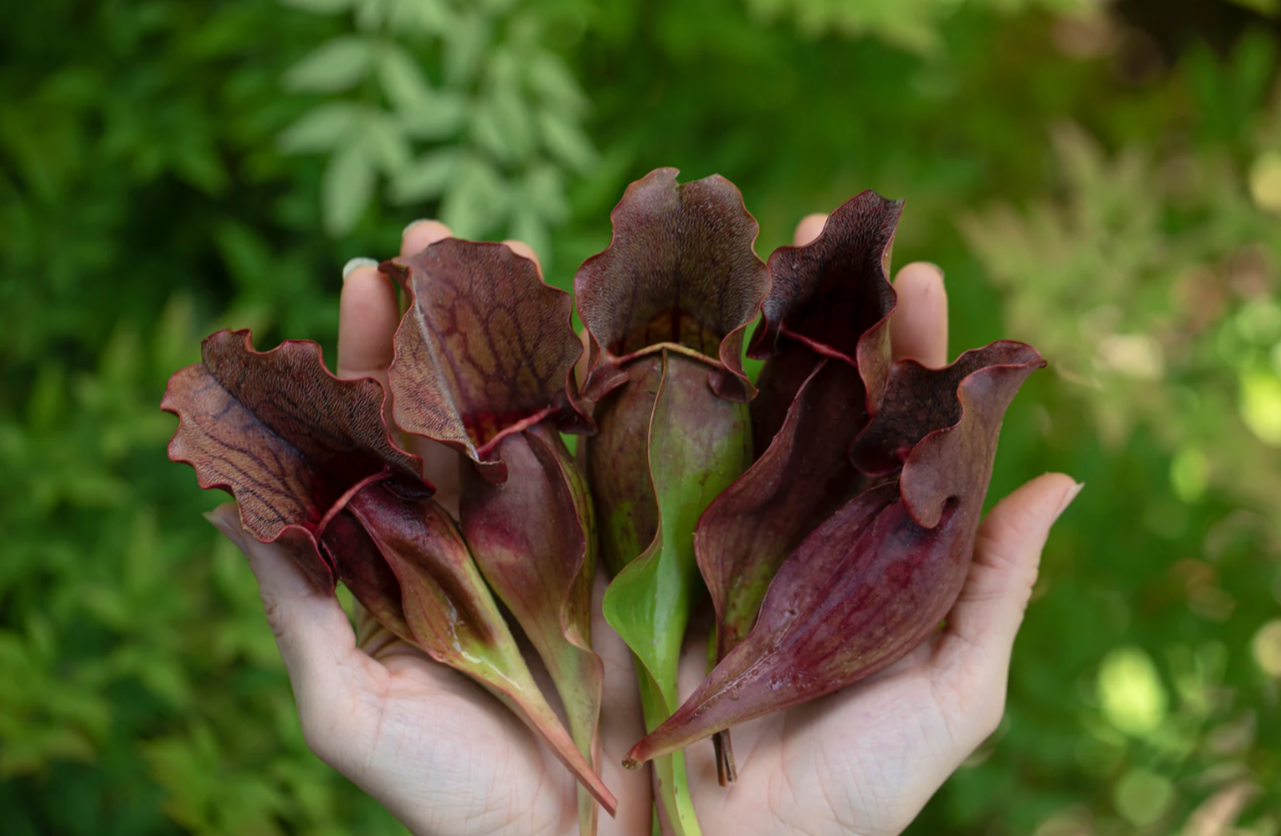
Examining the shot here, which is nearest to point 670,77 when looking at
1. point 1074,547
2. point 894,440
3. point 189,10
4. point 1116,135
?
point 189,10

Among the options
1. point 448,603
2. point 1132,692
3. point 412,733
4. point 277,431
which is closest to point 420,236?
point 277,431

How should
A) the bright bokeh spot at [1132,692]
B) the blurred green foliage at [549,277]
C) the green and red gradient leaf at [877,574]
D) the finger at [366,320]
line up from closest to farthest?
the green and red gradient leaf at [877,574]
the finger at [366,320]
the blurred green foliage at [549,277]
the bright bokeh spot at [1132,692]

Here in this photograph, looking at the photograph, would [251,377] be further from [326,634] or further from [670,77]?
[670,77]

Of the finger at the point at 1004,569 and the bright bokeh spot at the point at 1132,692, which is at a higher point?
the finger at the point at 1004,569

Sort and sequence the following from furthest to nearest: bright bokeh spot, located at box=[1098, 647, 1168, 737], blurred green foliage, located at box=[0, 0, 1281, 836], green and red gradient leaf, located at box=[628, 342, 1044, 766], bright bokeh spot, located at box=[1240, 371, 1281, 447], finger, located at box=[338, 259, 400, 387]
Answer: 1. bright bokeh spot, located at box=[1240, 371, 1281, 447]
2. bright bokeh spot, located at box=[1098, 647, 1168, 737]
3. blurred green foliage, located at box=[0, 0, 1281, 836]
4. finger, located at box=[338, 259, 400, 387]
5. green and red gradient leaf, located at box=[628, 342, 1044, 766]

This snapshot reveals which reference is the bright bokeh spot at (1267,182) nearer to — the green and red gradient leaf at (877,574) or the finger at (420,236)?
the green and red gradient leaf at (877,574)

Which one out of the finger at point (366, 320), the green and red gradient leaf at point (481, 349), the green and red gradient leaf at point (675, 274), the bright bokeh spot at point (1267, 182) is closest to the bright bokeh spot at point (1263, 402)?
the bright bokeh spot at point (1267, 182)

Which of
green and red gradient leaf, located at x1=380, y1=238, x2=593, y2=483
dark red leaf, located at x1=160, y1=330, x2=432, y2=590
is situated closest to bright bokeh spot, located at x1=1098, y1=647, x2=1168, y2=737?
green and red gradient leaf, located at x1=380, y1=238, x2=593, y2=483

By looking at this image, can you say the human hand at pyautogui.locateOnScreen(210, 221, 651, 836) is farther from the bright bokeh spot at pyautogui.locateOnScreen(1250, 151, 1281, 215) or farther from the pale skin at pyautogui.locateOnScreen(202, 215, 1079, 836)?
the bright bokeh spot at pyautogui.locateOnScreen(1250, 151, 1281, 215)
